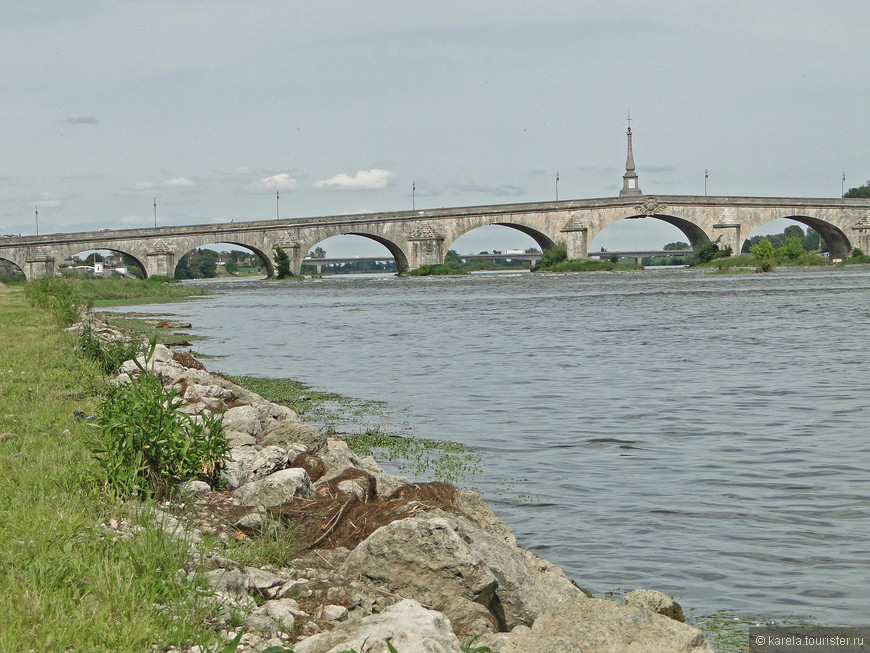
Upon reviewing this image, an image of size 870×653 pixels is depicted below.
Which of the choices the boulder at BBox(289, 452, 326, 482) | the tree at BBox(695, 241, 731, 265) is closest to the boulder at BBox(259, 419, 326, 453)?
the boulder at BBox(289, 452, 326, 482)

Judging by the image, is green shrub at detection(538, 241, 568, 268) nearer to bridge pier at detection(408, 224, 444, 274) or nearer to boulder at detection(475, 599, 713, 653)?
bridge pier at detection(408, 224, 444, 274)

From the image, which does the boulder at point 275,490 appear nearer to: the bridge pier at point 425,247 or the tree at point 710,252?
the bridge pier at point 425,247

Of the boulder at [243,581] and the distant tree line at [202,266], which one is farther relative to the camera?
the distant tree line at [202,266]

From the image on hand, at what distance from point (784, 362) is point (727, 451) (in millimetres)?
7641

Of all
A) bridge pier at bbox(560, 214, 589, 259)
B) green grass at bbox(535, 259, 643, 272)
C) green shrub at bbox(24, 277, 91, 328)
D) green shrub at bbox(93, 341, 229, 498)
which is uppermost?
bridge pier at bbox(560, 214, 589, 259)

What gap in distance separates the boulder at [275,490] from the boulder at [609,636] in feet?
7.03

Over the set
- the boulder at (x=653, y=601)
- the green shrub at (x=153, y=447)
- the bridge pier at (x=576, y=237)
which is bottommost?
the boulder at (x=653, y=601)

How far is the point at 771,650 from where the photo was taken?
4715 millimetres

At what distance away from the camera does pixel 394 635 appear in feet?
11.4

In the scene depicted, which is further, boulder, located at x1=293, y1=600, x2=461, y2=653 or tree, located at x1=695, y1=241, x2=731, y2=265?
tree, located at x1=695, y1=241, x2=731, y2=265

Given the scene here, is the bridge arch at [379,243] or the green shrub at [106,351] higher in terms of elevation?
the bridge arch at [379,243]

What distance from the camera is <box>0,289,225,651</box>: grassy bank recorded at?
11.9ft

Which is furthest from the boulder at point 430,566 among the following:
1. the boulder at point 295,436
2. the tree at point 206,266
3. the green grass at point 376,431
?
the tree at point 206,266

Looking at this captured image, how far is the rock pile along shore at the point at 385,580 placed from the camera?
12.5 ft
